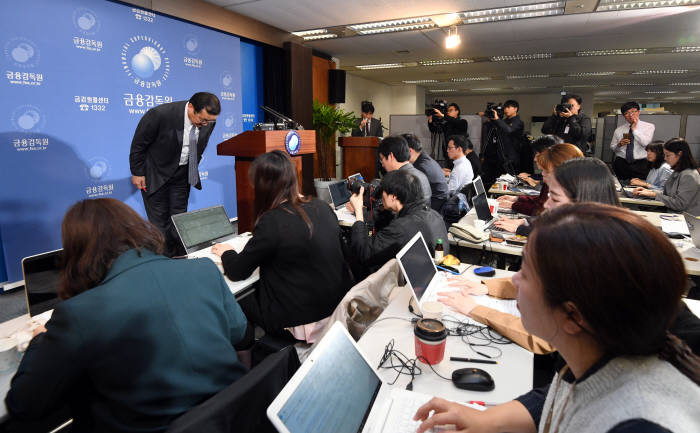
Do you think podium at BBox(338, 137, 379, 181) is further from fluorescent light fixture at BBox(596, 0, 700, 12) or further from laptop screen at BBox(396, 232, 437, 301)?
laptop screen at BBox(396, 232, 437, 301)

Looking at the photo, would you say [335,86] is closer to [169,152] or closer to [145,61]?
[145,61]

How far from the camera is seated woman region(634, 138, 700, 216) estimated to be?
3881 millimetres

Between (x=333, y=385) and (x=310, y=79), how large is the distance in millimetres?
6595

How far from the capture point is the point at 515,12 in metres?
5.23

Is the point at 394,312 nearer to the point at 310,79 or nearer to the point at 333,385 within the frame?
the point at 333,385

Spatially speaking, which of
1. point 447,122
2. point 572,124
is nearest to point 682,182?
point 572,124

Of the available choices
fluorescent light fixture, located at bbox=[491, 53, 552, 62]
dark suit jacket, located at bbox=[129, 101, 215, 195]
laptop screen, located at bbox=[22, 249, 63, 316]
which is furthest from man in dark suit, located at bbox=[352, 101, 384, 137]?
laptop screen, located at bbox=[22, 249, 63, 316]

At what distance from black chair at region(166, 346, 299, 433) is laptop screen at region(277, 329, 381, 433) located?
168 millimetres

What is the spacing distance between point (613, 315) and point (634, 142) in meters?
6.44

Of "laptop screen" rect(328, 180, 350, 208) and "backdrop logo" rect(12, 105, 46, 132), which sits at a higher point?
"backdrop logo" rect(12, 105, 46, 132)

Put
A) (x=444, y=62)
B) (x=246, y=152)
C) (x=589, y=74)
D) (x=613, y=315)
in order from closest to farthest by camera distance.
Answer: (x=613, y=315) < (x=246, y=152) < (x=444, y=62) < (x=589, y=74)

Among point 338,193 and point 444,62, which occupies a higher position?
point 444,62

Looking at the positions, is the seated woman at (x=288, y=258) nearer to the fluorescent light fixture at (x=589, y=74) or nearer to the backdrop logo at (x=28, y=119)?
the backdrop logo at (x=28, y=119)

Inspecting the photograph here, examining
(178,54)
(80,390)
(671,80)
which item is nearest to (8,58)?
(178,54)
